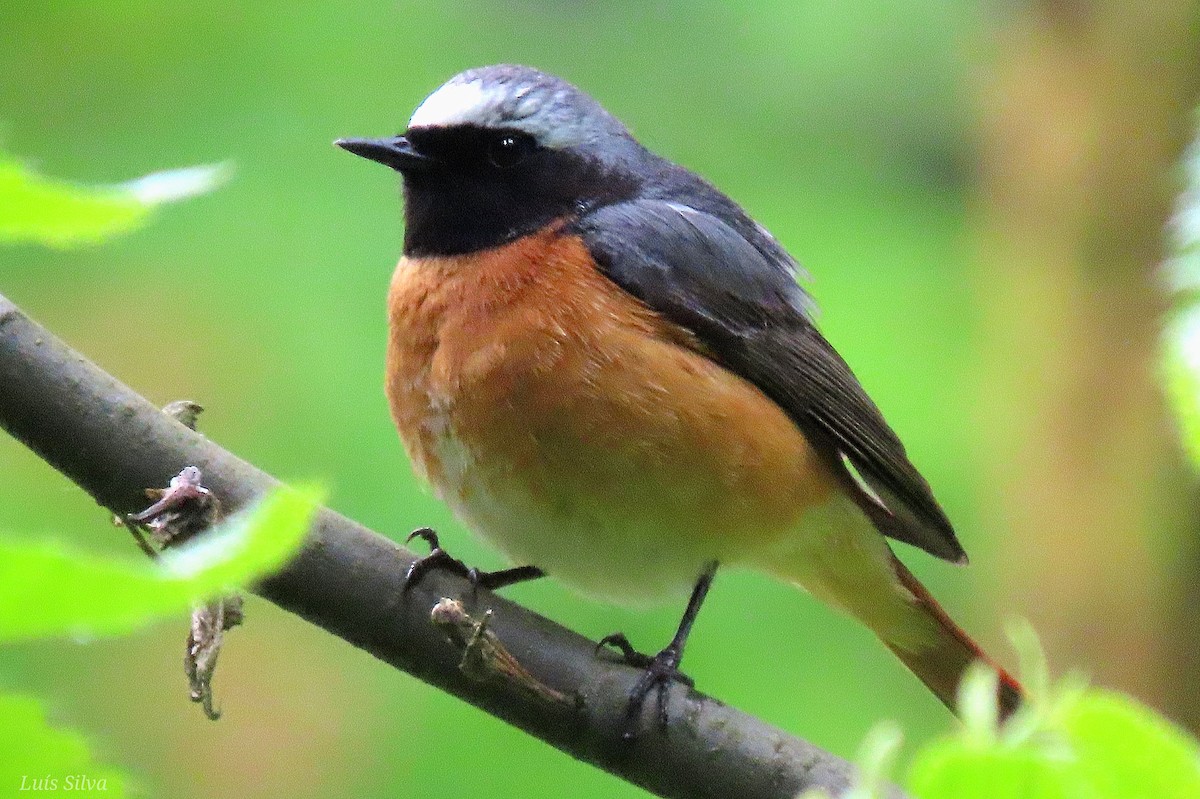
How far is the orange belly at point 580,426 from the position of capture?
302 cm

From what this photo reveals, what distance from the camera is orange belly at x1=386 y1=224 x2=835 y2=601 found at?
9.91ft

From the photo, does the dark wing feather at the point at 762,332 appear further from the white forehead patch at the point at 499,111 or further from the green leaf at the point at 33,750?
the green leaf at the point at 33,750

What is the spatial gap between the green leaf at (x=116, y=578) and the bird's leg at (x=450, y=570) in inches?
69.7

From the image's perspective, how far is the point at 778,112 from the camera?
673cm

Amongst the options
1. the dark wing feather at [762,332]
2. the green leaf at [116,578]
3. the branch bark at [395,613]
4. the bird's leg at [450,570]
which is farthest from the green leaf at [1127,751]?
the dark wing feather at [762,332]

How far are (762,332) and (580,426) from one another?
0.80 metres

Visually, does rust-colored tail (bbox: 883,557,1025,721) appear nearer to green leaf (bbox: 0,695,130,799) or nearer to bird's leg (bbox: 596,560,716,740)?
bird's leg (bbox: 596,560,716,740)

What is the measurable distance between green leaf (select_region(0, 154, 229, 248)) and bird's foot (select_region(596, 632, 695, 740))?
6.01 feet

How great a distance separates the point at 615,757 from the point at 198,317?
146 inches

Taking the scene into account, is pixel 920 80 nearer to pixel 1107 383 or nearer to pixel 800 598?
pixel 1107 383

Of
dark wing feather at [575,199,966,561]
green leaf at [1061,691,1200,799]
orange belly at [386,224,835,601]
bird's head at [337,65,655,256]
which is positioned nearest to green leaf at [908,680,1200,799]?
green leaf at [1061,691,1200,799]

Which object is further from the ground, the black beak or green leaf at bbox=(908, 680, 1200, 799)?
the black beak

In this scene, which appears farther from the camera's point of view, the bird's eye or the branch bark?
the bird's eye

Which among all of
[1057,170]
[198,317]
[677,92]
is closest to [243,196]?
[198,317]
